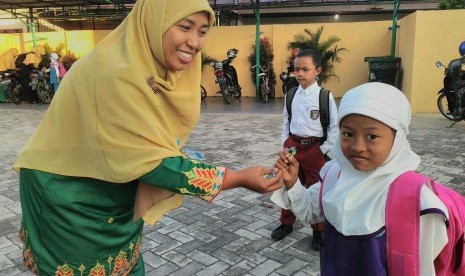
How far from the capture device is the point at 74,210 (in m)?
1.51

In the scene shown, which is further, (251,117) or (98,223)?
(251,117)

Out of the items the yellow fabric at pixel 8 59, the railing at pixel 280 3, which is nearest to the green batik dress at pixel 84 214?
the railing at pixel 280 3

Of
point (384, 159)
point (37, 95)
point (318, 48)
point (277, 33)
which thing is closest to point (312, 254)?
point (384, 159)

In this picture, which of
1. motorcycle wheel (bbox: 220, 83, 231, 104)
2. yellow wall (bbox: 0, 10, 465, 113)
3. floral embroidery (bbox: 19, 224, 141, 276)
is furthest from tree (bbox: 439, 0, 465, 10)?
floral embroidery (bbox: 19, 224, 141, 276)

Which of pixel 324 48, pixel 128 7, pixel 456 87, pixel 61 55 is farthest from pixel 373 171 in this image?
pixel 128 7

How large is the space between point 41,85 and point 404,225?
42.2ft

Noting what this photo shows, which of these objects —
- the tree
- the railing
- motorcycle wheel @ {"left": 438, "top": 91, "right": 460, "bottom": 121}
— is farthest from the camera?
the railing

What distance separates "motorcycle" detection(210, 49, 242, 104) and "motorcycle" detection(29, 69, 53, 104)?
15.7 ft

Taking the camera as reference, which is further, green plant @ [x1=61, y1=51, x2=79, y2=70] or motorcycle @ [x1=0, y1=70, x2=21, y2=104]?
green plant @ [x1=61, y1=51, x2=79, y2=70]

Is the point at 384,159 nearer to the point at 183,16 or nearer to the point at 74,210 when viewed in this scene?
the point at 183,16

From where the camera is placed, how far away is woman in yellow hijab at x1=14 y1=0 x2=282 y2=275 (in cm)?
136

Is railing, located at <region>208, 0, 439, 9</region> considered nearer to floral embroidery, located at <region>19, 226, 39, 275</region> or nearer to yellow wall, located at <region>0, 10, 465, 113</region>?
yellow wall, located at <region>0, 10, 465, 113</region>

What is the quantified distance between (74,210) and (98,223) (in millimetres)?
99

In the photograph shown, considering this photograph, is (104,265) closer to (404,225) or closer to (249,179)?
(249,179)
